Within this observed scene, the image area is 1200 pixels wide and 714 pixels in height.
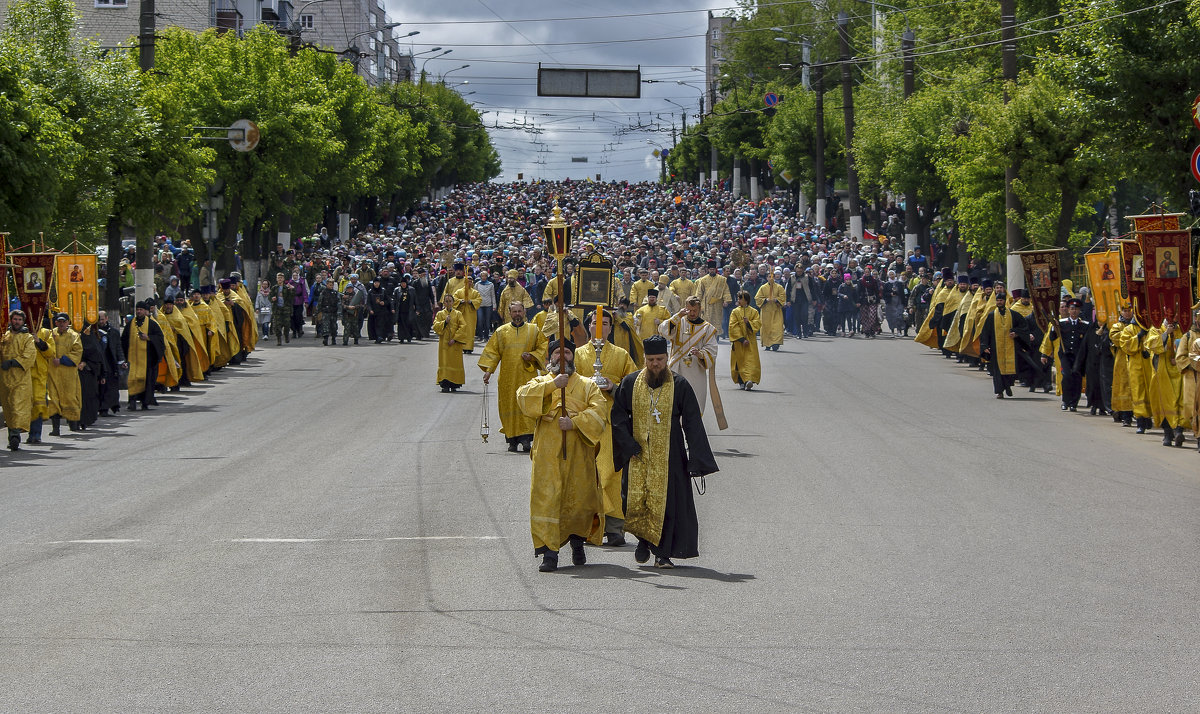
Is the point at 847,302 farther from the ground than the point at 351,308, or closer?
farther from the ground

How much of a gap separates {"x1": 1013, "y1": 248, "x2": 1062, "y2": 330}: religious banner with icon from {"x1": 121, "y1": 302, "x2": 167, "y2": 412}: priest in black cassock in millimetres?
13284

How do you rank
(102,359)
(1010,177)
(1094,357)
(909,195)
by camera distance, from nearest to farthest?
(102,359) → (1094,357) → (1010,177) → (909,195)

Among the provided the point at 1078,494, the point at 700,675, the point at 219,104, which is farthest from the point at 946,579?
the point at 219,104

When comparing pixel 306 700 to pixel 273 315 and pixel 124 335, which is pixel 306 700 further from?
pixel 273 315

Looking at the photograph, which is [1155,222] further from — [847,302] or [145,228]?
[847,302]

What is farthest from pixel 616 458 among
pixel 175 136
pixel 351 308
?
pixel 351 308

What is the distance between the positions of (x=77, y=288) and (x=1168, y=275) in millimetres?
14645

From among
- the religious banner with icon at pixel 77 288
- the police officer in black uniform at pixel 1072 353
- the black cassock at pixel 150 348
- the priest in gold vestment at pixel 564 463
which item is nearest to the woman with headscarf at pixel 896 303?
the police officer in black uniform at pixel 1072 353

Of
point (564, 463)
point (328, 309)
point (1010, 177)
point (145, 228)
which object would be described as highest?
point (1010, 177)

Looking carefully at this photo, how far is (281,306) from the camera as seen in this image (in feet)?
121

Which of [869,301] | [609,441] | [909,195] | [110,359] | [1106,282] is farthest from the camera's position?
[909,195]

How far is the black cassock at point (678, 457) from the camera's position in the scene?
33.5 feet

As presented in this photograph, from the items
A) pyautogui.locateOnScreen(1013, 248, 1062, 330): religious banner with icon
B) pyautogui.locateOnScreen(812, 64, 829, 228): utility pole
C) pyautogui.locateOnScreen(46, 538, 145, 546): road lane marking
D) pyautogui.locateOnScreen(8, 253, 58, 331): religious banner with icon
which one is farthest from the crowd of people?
pyautogui.locateOnScreen(46, 538, 145, 546): road lane marking

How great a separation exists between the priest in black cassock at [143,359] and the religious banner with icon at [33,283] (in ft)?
10.1
